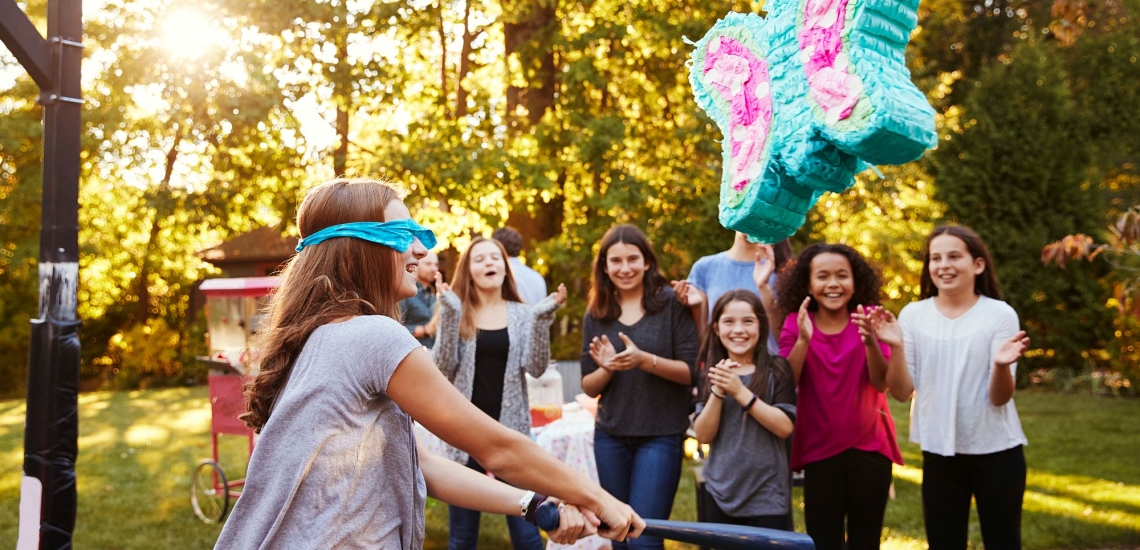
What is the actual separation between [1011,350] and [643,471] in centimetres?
124

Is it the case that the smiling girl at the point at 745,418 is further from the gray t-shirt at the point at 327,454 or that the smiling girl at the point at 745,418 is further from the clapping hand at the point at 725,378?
the gray t-shirt at the point at 327,454

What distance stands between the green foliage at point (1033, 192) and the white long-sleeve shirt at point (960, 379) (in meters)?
8.87

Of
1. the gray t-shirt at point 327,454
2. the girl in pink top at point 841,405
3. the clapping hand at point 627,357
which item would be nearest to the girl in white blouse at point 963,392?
the girl in pink top at point 841,405

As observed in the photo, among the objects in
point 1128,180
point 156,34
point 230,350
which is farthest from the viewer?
point 1128,180

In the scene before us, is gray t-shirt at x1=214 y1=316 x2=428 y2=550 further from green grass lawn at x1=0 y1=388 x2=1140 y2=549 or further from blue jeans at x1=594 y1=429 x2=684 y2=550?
green grass lawn at x1=0 y1=388 x2=1140 y2=549

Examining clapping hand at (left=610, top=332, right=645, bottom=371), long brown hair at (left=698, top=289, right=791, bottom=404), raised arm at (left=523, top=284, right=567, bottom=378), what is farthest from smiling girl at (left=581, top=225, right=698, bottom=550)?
raised arm at (left=523, top=284, right=567, bottom=378)

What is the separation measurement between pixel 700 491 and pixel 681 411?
0.37 meters

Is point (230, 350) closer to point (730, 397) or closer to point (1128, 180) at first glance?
point (730, 397)

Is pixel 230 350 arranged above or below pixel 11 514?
above

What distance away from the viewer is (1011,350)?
281cm

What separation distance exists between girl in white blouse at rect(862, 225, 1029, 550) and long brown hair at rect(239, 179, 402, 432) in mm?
1787

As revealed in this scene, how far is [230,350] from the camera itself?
5352mm

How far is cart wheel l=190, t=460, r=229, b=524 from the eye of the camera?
5176mm

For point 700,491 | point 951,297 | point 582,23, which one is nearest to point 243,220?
point 582,23
